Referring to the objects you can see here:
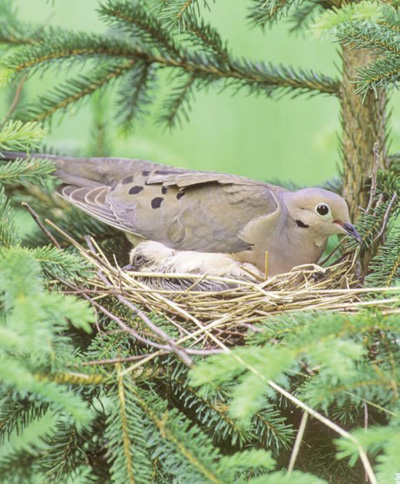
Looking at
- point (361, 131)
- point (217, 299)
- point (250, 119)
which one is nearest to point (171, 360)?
point (217, 299)

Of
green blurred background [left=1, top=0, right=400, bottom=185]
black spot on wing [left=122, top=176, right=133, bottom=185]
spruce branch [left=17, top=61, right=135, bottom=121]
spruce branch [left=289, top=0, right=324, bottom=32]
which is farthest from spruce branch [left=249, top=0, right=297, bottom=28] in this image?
green blurred background [left=1, top=0, right=400, bottom=185]

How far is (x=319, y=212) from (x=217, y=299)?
0.56 metres

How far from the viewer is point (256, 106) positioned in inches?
225

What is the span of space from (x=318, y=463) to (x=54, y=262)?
0.87 m

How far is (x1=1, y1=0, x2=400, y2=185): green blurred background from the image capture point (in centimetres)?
513

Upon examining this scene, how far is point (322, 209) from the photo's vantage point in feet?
9.05

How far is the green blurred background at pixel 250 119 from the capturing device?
16.8 ft

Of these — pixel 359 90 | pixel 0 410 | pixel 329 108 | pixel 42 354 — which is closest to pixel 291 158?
pixel 329 108

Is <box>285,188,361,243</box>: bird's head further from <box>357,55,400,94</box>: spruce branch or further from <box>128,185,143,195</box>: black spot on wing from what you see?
<box>357,55,400,94</box>: spruce branch

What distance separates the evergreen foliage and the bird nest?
0.05 meters

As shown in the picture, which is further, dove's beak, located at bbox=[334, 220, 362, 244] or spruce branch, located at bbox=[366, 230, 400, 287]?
dove's beak, located at bbox=[334, 220, 362, 244]

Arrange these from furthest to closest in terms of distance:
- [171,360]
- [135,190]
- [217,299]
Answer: [135,190]
[217,299]
[171,360]

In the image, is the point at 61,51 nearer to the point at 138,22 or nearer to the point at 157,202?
the point at 138,22

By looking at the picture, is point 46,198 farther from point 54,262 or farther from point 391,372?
point 391,372
